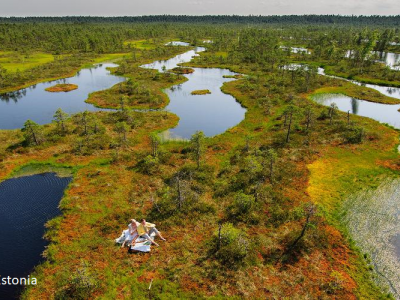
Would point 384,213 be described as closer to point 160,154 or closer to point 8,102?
point 160,154

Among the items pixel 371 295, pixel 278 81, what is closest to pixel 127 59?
pixel 278 81

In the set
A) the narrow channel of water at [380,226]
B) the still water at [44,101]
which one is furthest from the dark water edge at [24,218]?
the narrow channel of water at [380,226]

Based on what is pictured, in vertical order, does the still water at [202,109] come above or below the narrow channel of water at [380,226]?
above

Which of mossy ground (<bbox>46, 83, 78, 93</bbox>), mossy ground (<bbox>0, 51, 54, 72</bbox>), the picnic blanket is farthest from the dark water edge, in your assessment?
mossy ground (<bbox>0, 51, 54, 72</bbox>)

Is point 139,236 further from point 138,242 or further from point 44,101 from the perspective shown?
point 44,101

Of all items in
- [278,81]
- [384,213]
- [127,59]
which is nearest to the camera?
[384,213]

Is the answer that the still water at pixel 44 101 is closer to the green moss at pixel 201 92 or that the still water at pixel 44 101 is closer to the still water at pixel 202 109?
the still water at pixel 202 109
